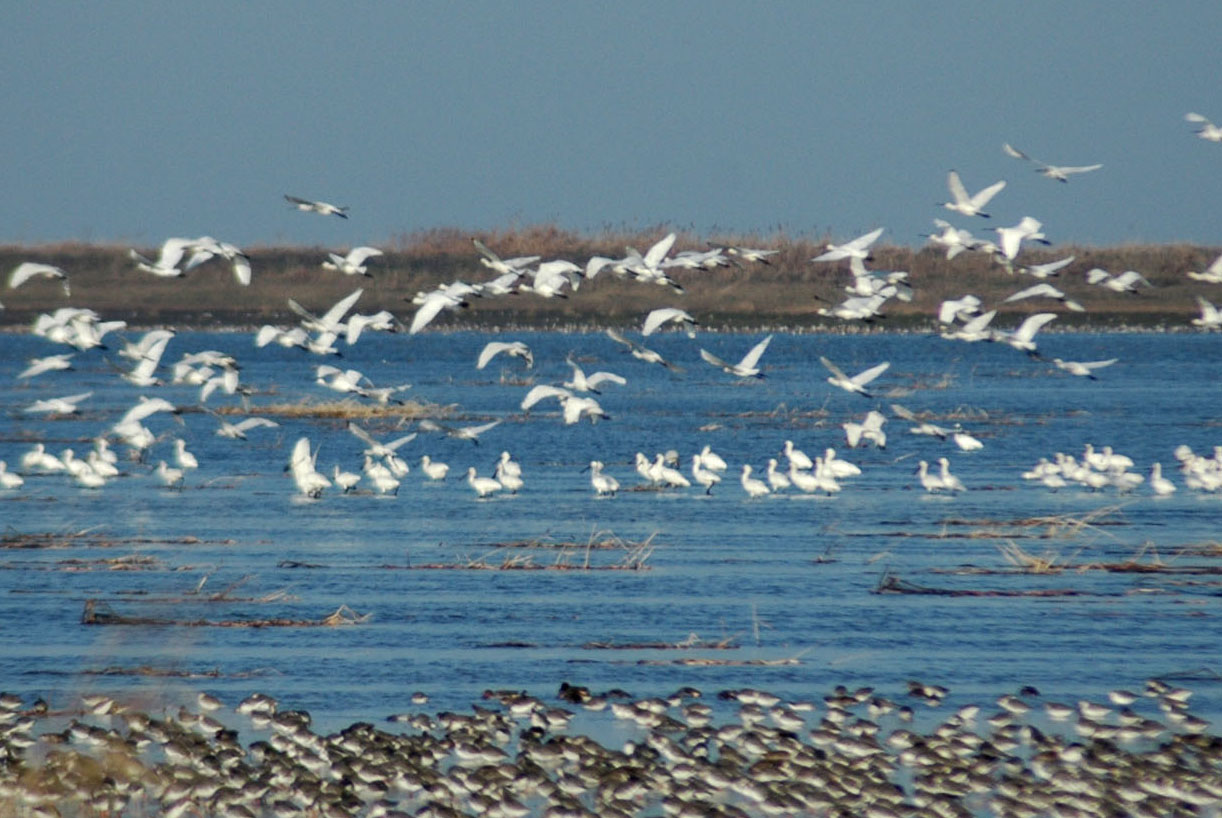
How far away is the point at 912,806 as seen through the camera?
1012 centimetres

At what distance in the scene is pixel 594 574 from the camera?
1945 cm

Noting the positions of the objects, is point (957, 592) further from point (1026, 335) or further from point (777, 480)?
point (777, 480)

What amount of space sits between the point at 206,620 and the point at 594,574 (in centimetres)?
437

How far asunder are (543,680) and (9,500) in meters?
14.7

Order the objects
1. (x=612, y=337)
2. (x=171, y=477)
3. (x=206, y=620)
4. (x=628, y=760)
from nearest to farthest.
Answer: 1. (x=628, y=760)
2. (x=206, y=620)
3. (x=612, y=337)
4. (x=171, y=477)

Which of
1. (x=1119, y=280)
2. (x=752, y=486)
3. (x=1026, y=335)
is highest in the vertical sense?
(x=1119, y=280)

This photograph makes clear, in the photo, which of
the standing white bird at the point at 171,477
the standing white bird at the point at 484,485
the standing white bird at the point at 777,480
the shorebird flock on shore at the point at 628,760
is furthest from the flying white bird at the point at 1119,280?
the standing white bird at the point at 171,477

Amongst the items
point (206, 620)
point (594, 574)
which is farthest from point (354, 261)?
point (206, 620)

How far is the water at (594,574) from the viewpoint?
1462 centimetres

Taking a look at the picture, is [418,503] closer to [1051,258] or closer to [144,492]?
[144,492]

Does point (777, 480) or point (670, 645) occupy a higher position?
point (777, 480)

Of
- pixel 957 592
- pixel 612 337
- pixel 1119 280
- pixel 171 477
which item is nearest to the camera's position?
pixel 957 592

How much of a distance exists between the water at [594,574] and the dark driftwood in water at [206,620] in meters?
0.15

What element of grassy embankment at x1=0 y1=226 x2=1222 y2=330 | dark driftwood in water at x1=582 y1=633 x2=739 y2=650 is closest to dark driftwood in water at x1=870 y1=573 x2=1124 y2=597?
dark driftwood in water at x1=582 y1=633 x2=739 y2=650
